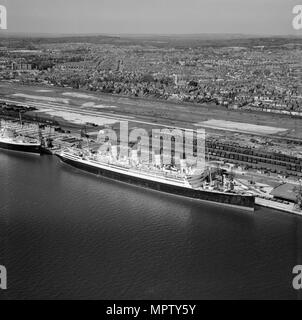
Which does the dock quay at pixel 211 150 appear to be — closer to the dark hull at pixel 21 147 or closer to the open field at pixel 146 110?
the dark hull at pixel 21 147

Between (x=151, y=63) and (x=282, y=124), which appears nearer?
(x=282, y=124)

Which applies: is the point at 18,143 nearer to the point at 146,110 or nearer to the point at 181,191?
the point at 181,191

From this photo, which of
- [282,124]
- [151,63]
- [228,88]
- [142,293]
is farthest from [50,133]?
[151,63]

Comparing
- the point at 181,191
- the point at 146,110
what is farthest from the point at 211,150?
the point at 146,110

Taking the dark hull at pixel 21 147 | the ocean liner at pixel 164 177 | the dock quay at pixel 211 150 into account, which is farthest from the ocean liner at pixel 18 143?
the ocean liner at pixel 164 177

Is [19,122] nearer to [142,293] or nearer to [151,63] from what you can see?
[142,293]
